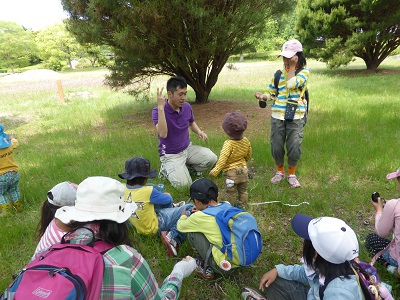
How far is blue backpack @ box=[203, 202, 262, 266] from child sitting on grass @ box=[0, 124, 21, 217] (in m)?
2.85

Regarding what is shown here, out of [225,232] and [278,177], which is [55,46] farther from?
[225,232]

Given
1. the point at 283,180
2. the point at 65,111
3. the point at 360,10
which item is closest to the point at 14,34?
the point at 65,111

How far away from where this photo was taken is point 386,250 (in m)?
2.42

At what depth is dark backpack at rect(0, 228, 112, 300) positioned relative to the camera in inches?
47.2

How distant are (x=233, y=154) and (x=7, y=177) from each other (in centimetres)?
277

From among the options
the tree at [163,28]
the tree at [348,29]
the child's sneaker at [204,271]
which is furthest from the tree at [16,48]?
the child's sneaker at [204,271]

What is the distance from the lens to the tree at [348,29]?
14.4m

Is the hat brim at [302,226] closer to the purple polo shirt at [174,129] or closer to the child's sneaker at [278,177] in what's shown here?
the child's sneaker at [278,177]

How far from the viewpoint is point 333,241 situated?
1628mm

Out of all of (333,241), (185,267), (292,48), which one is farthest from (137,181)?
(292,48)

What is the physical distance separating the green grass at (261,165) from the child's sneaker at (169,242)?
8 centimetres

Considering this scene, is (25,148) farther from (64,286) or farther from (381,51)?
(381,51)

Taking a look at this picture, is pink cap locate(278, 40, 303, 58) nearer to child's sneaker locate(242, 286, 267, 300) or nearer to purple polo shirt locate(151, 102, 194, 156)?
purple polo shirt locate(151, 102, 194, 156)

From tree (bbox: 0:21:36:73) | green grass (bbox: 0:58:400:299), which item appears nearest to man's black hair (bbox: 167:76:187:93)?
green grass (bbox: 0:58:400:299)
